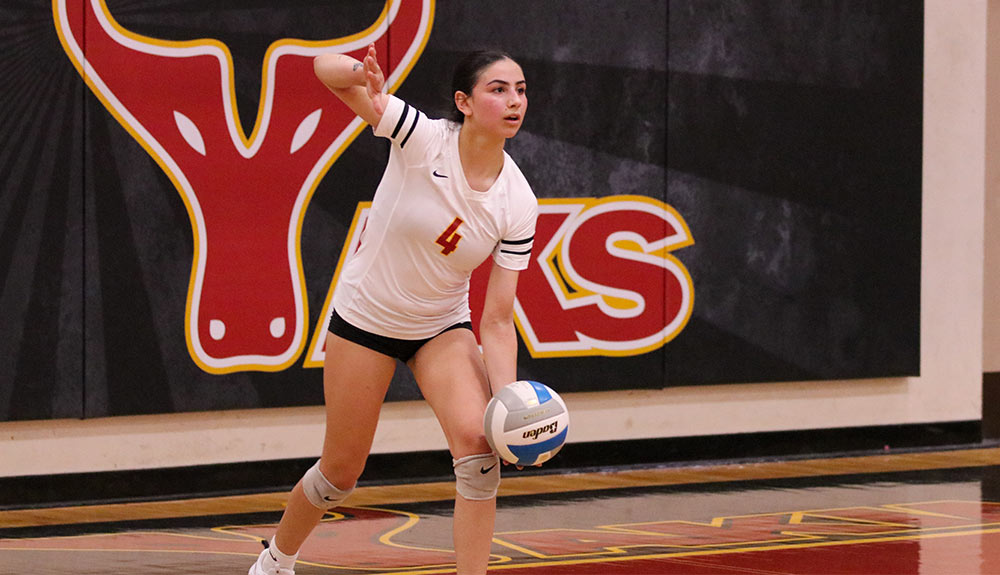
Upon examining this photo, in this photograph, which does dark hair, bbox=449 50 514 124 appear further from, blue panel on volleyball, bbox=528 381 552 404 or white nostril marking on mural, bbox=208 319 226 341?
white nostril marking on mural, bbox=208 319 226 341

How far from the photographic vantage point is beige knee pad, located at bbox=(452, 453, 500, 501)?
4730 mm

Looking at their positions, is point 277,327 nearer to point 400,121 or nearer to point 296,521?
point 296,521

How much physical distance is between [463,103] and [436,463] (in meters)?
3.88

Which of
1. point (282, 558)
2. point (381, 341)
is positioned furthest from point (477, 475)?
point (282, 558)

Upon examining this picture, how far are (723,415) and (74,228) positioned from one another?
3.98m

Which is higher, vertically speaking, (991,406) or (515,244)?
(515,244)

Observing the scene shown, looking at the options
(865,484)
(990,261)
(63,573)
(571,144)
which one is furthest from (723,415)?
(63,573)

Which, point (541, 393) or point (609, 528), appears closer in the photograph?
point (541, 393)

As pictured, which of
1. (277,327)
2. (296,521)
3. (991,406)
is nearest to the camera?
(296,521)

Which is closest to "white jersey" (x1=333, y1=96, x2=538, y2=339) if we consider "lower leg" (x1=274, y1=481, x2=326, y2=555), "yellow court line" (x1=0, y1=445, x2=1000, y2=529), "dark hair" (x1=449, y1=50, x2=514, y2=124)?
"dark hair" (x1=449, y1=50, x2=514, y2=124)

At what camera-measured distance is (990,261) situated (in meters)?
10.5

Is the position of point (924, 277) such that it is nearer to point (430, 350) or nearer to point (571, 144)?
point (571, 144)

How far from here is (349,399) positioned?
5.02m

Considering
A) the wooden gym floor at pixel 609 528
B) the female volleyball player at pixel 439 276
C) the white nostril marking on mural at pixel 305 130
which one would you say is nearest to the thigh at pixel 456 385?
the female volleyball player at pixel 439 276
